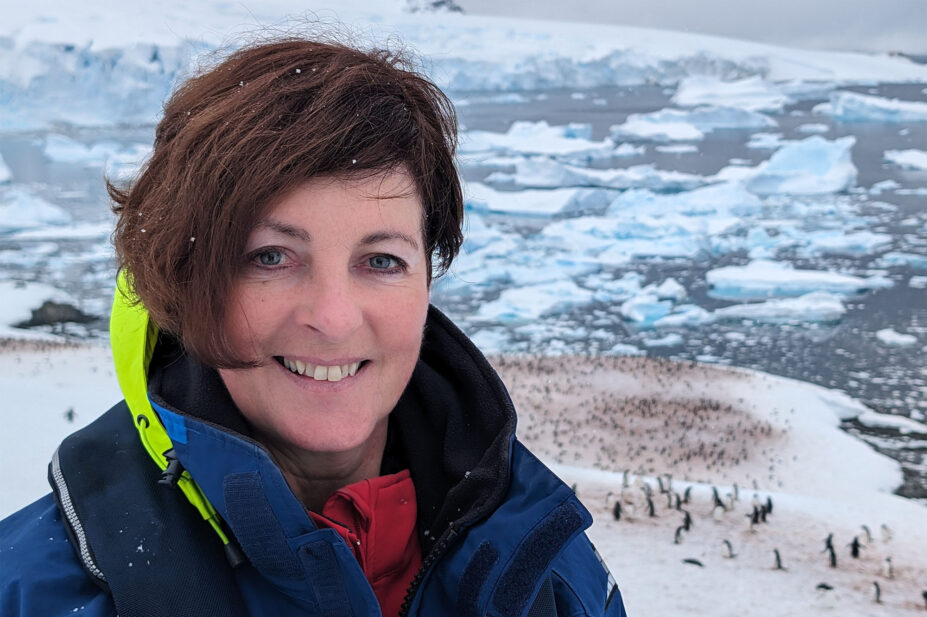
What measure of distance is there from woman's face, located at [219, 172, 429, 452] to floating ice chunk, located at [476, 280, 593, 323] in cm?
1099

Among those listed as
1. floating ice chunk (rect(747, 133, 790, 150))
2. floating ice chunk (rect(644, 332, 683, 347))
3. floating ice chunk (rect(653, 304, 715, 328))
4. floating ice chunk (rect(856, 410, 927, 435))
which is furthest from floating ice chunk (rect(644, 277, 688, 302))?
floating ice chunk (rect(747, 133, 790, 150))

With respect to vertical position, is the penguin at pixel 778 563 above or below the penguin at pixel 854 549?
above

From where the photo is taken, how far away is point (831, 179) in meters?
19.1

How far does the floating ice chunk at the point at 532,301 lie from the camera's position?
40.3 ft

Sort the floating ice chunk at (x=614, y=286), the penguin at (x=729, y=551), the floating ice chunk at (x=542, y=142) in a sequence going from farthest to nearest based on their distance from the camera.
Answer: the floating ice chunk at (x=542, y=142)
the floating ice chunk at (x=614, y=286)
the penguin at (x=729, y=551)

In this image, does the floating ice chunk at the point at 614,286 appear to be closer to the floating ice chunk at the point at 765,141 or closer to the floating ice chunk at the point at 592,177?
the floating ice chunk at the point at 592,177

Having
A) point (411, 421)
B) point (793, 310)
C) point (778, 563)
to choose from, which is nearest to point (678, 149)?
point (793, 310)

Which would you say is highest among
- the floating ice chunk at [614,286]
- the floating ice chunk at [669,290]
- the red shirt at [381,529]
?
the red shirt at [381,529]

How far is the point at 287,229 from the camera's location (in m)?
1.04

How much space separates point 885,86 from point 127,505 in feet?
152

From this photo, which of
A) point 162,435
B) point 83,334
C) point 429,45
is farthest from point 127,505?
point 429,45

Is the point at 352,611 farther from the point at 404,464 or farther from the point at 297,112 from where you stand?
the point at 297,112

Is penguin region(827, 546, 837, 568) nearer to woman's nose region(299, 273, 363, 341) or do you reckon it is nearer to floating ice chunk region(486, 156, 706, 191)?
woman's nose region(299, 273, 363, 341)

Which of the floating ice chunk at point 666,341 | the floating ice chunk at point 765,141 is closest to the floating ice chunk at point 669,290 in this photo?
the floating ice chunk at point 666,341
